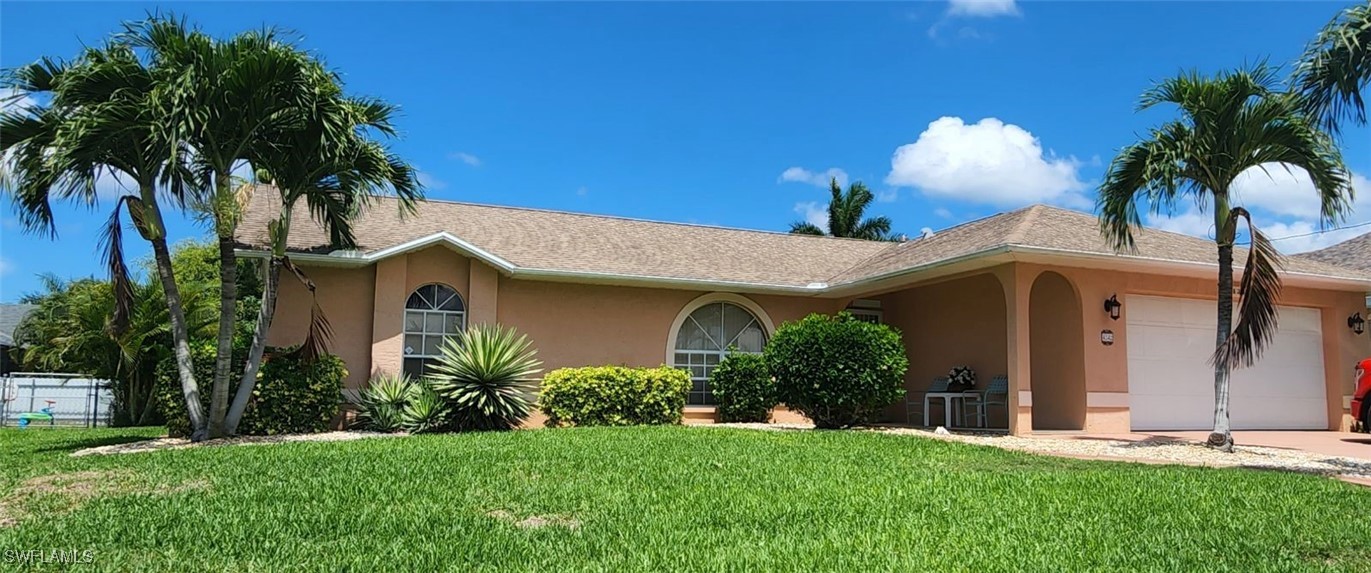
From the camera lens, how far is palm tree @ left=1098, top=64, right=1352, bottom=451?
33.2 ft

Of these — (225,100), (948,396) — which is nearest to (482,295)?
(225,100)

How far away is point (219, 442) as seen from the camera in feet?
36.4

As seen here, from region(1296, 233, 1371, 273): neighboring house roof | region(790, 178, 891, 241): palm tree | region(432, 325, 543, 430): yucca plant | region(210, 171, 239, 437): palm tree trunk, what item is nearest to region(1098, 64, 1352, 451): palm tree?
region(432, 325, 543, 430): yucca plant

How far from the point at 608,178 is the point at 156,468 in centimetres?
1755

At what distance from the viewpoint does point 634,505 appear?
6164mm

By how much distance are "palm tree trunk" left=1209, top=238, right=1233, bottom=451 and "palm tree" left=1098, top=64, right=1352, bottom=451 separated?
0.01 metres

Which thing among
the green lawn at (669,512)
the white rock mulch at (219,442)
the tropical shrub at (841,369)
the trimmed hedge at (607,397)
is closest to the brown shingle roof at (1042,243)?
the tropical shrub at (841,369)

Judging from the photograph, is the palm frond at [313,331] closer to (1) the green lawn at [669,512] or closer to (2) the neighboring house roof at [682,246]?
(2) the neighboring house roof at [682,246]

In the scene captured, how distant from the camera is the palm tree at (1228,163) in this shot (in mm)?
10133

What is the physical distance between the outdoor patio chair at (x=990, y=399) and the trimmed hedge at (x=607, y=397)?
5.35 meters

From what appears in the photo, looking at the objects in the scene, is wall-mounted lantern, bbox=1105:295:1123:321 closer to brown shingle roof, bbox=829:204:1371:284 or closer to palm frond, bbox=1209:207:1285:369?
brown shingle roof, bbox=829:204:1371:284

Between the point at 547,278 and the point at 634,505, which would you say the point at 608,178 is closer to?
the point at 547,278

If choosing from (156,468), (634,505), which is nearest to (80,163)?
(156,468)

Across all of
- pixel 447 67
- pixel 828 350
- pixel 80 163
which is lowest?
pixel 828 350
